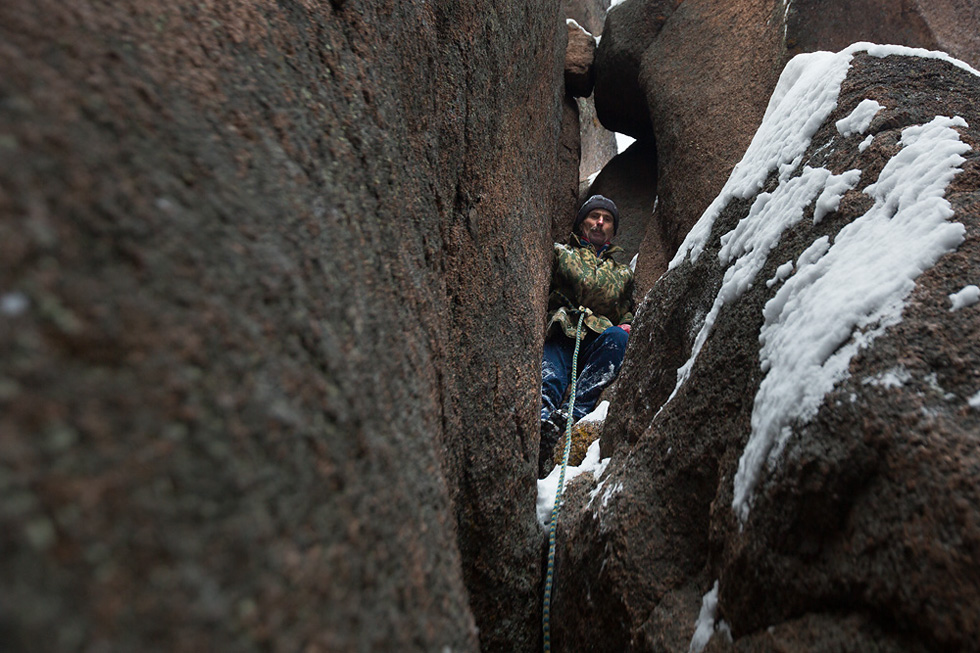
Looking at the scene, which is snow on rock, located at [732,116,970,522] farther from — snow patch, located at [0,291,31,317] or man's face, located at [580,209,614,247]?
man's face, located at [580,209,614,247]

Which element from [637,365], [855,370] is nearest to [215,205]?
[855,370]

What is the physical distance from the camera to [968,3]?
3.97 metres

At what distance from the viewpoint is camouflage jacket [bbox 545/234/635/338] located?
Result: 3969mm

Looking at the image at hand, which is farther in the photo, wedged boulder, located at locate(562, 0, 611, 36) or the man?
wedged boulder, located at locate(562, 0, 611, 36)

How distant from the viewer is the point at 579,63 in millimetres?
5641

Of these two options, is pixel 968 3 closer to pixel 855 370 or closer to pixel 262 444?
pixel 855 370

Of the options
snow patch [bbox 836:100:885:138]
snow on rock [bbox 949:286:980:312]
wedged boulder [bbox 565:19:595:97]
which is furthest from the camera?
wedged boulder [bbox 565:19:595:97]

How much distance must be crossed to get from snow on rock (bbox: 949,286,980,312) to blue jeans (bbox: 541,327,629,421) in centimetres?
228

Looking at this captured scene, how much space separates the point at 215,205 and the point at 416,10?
1160mm

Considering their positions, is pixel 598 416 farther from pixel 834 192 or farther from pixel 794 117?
pixel 834 192

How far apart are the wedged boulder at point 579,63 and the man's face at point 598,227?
147 centimetres

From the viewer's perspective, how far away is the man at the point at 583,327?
3.38 m

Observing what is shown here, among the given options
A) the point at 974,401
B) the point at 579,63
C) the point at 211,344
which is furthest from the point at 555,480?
the point at 579,63

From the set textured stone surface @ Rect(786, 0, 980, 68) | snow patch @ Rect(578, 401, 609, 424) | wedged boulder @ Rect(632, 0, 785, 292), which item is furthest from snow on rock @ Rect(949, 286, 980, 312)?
textured stone surface @ Rect(786, 0, 980, 68)
